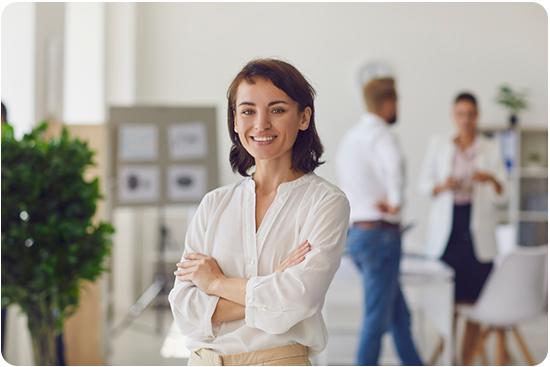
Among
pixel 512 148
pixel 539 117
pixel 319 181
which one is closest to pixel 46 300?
pixel 319 181

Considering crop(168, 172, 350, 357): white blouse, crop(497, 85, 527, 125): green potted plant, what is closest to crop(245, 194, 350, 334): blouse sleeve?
crop(168, 172, 350, 357): white blouse

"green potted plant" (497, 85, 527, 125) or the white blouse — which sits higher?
"green potted plant" (497, 85, 527, 125)

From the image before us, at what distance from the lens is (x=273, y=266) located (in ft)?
2.93

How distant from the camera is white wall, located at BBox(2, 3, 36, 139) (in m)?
2.66

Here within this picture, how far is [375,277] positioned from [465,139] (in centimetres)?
126

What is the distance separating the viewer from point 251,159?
0.98 meters

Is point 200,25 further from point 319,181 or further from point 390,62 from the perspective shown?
point 319,181

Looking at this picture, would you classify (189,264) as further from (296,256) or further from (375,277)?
(375,277)

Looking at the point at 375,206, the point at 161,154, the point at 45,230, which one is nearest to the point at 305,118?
the point at 375,206

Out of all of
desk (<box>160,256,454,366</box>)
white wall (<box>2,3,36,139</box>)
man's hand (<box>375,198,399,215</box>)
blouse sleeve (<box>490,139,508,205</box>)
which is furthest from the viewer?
blouse sleeve (<box>490,139,508,205</box>)

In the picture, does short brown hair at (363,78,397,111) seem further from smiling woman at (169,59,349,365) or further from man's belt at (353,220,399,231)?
smiling woman at (169,59,349,365)

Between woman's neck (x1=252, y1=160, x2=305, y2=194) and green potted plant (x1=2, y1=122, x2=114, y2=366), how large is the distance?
55.5 inches

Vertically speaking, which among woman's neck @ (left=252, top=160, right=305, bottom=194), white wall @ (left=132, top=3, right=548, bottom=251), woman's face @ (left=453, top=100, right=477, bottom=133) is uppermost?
white wall @ (left=132, top=3, right=548, bottom=251)

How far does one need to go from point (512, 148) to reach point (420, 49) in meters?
1.36
